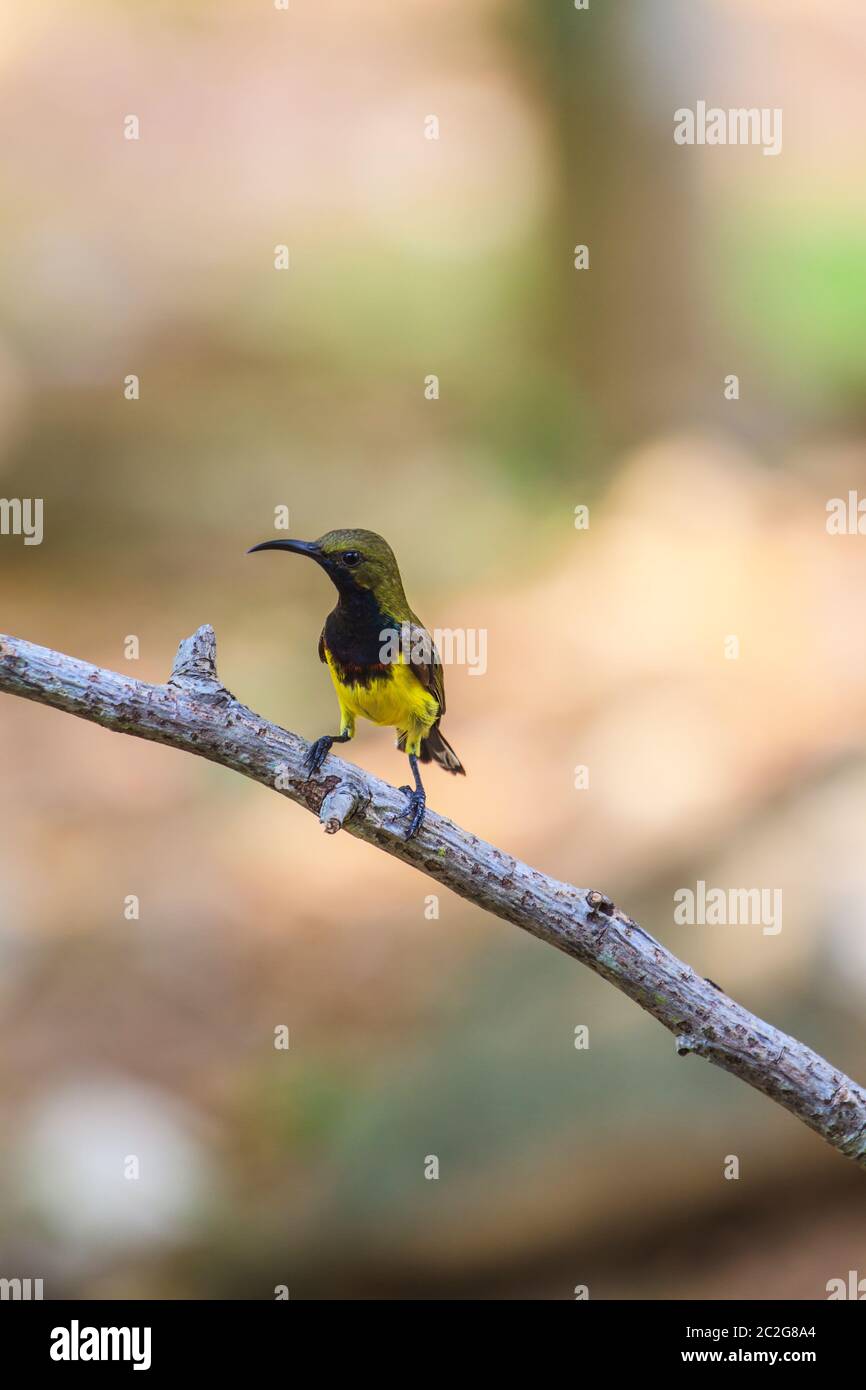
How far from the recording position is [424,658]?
5.81m

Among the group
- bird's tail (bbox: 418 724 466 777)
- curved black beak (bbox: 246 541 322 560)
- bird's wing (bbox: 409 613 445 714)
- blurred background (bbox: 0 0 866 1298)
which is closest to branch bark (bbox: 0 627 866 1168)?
curved black beak (bbox: 246 541 322 560)

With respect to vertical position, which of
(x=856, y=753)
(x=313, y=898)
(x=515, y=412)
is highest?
(x=515, y=412)

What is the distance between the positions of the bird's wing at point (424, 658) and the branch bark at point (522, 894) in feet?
3.95

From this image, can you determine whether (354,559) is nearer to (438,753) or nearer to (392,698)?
(392,698)

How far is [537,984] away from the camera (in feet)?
32.7

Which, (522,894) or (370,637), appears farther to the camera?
(370,637)

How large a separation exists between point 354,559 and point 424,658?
57 cm

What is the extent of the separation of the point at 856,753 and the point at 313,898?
5213 millimetres

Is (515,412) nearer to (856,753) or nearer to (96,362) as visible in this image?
(96,362)

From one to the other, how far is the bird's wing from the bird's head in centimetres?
23

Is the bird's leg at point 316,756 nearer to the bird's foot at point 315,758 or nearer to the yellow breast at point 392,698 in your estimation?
the bird's foot at point 315,758

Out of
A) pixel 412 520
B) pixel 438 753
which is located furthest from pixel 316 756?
pixel 412 520

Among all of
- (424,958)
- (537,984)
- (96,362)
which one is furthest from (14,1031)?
(96,362)

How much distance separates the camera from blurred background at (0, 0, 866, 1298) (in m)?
9.84
